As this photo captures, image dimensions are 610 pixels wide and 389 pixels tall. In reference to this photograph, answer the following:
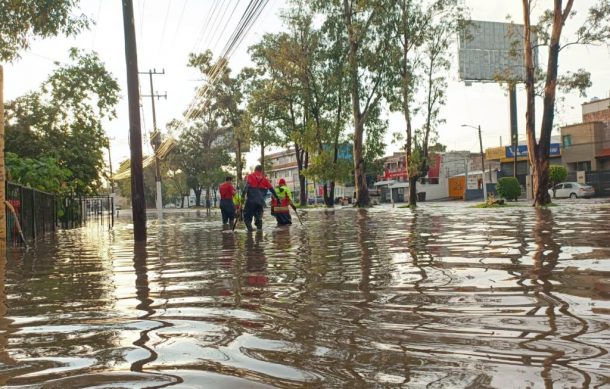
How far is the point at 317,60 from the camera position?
38.2 meters

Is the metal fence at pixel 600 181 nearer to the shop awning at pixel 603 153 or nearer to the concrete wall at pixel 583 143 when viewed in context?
the shop awning at pixel 603 153

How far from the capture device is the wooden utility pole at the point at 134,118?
14.2 metres

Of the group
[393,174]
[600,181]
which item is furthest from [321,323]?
[393,174]

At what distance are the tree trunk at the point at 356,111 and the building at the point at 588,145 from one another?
25.8m

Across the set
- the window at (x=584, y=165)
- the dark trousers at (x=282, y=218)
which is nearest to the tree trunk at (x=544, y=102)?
the dark trousers at (x=282, y=218)

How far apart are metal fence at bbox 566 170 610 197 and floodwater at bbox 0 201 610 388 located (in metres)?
45.1

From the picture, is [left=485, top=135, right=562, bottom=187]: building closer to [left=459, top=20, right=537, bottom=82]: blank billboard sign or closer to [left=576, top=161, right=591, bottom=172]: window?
[left=576, top=161, right=591, bottom=172]: window

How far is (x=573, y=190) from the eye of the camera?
44938mm

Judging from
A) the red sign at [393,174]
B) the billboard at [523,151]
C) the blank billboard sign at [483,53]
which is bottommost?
the red sign at [393,174]

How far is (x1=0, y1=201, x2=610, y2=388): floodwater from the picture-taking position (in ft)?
8.35

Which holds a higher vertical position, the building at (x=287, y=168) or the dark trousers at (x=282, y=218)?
the building at (x=287, y=168)

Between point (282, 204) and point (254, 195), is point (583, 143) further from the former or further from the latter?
point (254, 195)

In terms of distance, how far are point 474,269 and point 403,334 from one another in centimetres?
286

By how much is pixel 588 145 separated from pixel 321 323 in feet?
180
